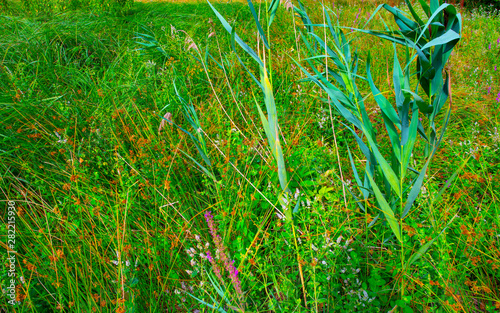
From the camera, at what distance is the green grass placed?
0.95m

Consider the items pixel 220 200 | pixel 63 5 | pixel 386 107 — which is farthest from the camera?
pixel 63 5

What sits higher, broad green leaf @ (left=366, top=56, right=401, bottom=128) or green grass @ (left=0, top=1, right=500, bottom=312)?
broad green leaf @ (left=366, top=56, right=401, bottom=128)

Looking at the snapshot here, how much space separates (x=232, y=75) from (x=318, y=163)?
1145 mm

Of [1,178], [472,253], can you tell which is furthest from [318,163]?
[1,178]

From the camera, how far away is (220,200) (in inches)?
45.5

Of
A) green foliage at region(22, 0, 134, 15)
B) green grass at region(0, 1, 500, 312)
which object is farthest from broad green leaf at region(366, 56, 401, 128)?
green foliage at region(22, 0, 134, 15)

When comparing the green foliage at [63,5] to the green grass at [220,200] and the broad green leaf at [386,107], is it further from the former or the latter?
the broad green leaf at [386,107]

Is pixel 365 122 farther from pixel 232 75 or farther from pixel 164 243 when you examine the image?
pixel 232 75

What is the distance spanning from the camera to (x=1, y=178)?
1.40 metres

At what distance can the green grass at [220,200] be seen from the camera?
3.13 ft

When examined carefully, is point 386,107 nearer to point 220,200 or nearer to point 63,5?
point 220,200

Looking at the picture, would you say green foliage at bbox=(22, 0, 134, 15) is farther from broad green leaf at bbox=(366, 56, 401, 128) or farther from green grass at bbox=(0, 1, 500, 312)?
broad green leaf at bbox=(366, 56, 401, 128)

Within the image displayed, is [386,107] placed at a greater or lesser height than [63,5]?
lesser

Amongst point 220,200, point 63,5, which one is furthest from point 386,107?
point 63,5
